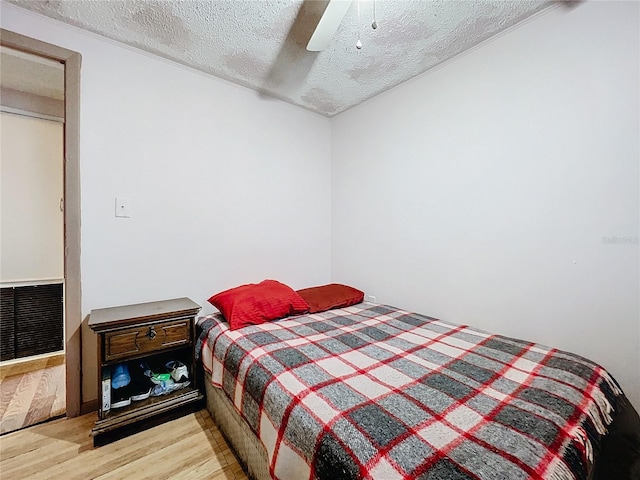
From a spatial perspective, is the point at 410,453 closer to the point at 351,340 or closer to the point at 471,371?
the point at 471,371

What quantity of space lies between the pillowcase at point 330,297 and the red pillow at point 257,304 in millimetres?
138

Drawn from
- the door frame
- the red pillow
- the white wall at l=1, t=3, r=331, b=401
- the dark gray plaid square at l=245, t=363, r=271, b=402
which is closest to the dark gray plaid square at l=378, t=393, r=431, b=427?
the dark gray plaid square at l=245, t=363, r=271, b=402

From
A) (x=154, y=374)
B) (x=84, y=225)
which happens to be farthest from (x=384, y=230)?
(x=84, y=225)

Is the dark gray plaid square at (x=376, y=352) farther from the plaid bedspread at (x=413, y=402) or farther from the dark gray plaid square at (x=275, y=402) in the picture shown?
the dark gray plaid square at (x=275, y=402)

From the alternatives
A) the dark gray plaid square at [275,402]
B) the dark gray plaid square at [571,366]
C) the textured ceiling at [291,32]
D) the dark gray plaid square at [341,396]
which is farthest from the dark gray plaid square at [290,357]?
the textured ceiling at [291,32]

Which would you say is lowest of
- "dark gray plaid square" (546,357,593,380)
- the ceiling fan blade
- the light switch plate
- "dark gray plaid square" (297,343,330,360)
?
"dark gray plaid square" (546,357,593,380)

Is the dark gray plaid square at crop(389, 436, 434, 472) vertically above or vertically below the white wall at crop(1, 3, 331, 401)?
below

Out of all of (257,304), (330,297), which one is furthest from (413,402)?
(330,297)

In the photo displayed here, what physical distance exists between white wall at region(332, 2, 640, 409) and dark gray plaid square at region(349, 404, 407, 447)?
126cm

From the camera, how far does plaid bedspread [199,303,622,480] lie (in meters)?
0.76

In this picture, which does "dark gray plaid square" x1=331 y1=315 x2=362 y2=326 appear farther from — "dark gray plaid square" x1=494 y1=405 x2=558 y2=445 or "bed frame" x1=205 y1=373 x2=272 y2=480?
"dark gray plaid square" x1=494 y1=405 x2=558 y2=445

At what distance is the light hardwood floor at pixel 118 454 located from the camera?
1326 mm

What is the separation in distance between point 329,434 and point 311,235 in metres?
2.12

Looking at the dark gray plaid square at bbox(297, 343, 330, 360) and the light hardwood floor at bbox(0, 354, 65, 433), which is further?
the light hardwood floor at bbox(0, 354, 65, 433)
